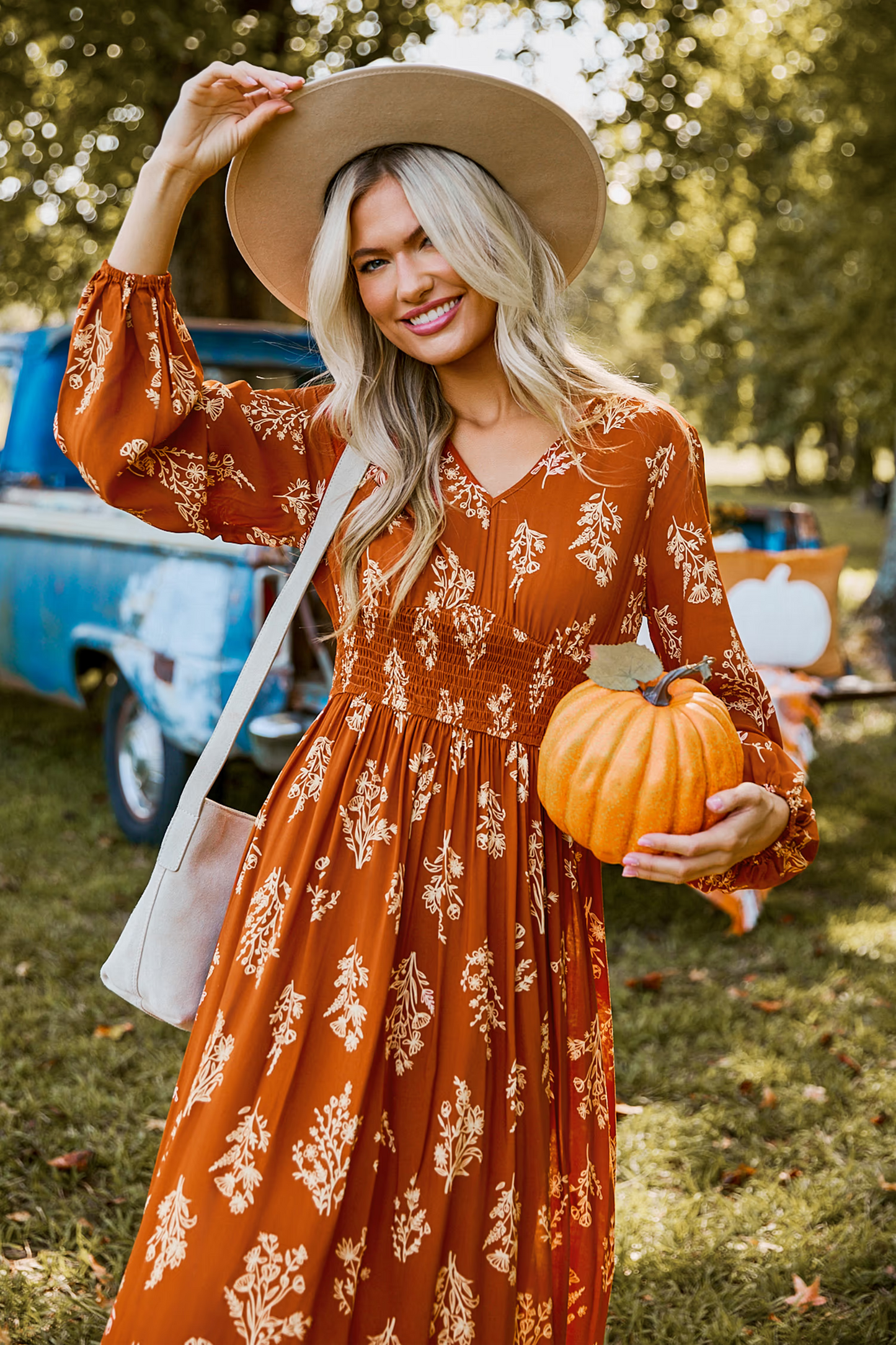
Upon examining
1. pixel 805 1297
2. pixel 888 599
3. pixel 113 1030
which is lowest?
pixel 888 599

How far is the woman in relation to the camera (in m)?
1.61

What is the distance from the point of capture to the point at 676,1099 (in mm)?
3824

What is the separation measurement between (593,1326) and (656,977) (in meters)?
2.66

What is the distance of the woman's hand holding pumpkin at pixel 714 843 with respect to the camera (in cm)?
165

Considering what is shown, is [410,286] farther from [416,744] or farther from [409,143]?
[416,744]

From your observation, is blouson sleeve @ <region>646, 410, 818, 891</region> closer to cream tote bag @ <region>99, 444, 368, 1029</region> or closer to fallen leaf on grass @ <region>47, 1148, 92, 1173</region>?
cream tote bag @ <region>99, 444, 368, 1029</region>

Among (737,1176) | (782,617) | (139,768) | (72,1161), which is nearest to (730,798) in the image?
(737,1176)

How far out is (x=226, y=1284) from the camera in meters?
1.50

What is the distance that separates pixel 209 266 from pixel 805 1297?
6.96m

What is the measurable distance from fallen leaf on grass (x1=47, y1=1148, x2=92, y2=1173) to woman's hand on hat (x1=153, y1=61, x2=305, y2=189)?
2.61 meters

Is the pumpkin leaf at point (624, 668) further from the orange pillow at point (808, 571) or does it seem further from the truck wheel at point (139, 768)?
the orange pillow at point (808, 571)

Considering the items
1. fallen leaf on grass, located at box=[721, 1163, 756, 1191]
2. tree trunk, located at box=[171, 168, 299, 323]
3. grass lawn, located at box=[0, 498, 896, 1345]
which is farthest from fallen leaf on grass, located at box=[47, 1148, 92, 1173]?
tree trunk, located at box=[171, 168, 299, 323]

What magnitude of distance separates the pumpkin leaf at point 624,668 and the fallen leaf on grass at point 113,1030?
2.88 m

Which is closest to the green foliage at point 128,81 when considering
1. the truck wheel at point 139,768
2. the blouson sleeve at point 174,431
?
the truck wheel at point 139,768
